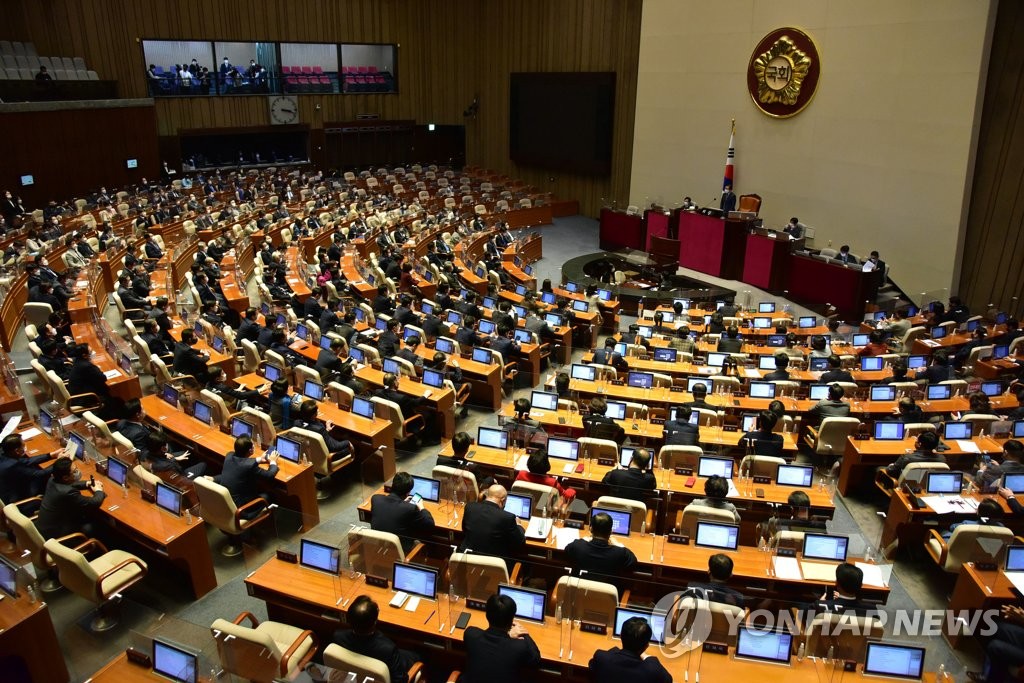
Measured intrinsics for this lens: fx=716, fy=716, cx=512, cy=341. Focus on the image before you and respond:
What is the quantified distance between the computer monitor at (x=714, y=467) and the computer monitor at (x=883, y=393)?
379 cm

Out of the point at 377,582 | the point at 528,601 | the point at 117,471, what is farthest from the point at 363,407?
the point at 528,601

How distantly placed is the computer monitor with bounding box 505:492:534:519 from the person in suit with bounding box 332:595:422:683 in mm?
2016

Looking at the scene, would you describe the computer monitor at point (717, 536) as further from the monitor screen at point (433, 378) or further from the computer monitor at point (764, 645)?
the monitor screen at point (433, 378)

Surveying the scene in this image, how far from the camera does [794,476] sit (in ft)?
24.2

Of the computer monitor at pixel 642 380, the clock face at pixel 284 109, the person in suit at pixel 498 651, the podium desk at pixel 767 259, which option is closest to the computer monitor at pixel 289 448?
the person in suit at pixel 498 651

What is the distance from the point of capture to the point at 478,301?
15.0m

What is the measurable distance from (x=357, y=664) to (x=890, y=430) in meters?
7.05

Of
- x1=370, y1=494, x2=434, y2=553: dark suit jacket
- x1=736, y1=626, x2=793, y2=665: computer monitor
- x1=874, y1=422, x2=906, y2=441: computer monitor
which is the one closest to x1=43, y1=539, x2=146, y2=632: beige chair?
x1=370, y1=494, x2=434, y2=553: dark suit jacket

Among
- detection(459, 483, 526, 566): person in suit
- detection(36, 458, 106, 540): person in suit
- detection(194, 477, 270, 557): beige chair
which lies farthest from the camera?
detection(194, 477, 270, 557): beige chair

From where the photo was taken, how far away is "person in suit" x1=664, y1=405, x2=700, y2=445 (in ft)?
27.0

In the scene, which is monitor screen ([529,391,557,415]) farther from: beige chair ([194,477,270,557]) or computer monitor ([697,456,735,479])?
beige chair ([194,477,270,557])

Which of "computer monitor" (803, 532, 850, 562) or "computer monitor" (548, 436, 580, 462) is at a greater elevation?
"computer monitor" (803, 532, 850, 562)

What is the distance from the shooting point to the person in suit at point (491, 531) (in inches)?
240

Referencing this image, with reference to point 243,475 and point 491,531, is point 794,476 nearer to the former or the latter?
point 491,531
